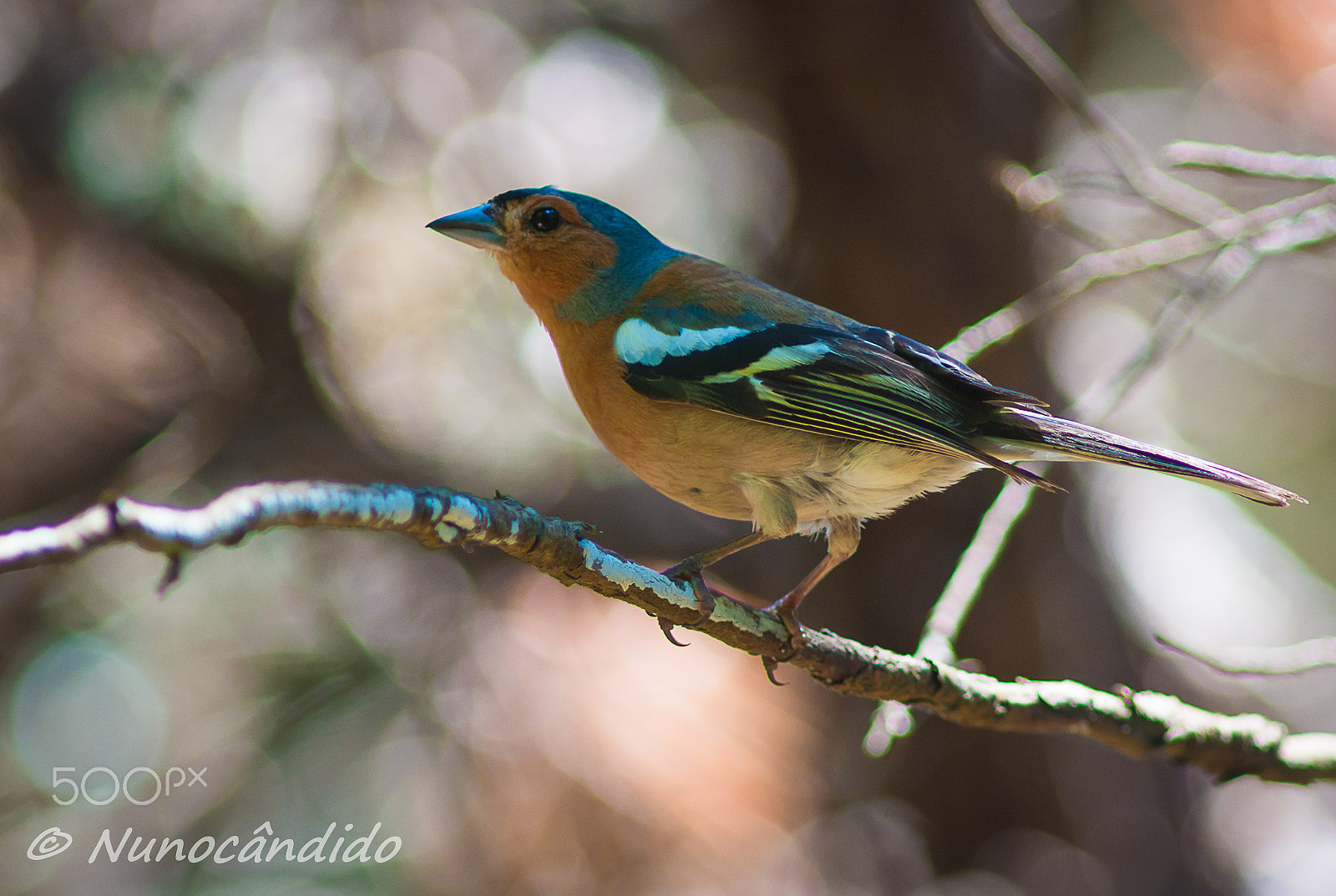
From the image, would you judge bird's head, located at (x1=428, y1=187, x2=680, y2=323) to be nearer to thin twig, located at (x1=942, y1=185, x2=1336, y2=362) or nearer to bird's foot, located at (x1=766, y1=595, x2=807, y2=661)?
thin twig, located at (x1=942, y1=185, x2=1336, y2=362)

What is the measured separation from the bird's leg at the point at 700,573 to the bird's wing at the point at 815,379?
0.39m

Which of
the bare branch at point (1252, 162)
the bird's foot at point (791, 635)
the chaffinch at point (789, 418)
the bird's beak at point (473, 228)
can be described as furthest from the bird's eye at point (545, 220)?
the bare branch at point (1252, 162)

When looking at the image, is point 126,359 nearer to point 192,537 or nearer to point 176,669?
point 176,669

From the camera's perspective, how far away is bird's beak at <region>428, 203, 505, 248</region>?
350 cm

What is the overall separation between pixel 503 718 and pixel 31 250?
10.8 ft

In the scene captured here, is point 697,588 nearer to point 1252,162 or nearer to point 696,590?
point 696,590

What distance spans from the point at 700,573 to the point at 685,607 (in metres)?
0.59

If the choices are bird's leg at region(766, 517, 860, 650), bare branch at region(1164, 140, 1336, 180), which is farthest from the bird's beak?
bare branch at region(1164, 140, 1336, 180)

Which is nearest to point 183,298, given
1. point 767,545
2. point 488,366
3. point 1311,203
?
point 488,366

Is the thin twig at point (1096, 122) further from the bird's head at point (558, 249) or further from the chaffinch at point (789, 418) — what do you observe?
the bird's head at point (558, 249)

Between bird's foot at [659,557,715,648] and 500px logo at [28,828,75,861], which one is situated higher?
bird's foot at [659,557,715,648]

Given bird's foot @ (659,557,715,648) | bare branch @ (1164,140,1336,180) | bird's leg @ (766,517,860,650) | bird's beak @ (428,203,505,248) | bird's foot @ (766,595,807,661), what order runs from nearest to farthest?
bird's foot @ (659,557,715,648), bird's foot @ (766,595,807,661), bird's leg @ (766,517,860,650), bare branch @ (1164,140,1336,180), bird's beak @ (428,203,505,248)

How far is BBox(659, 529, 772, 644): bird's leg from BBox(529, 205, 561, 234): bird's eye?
1472 mm

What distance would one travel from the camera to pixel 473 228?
3521 millimetres
